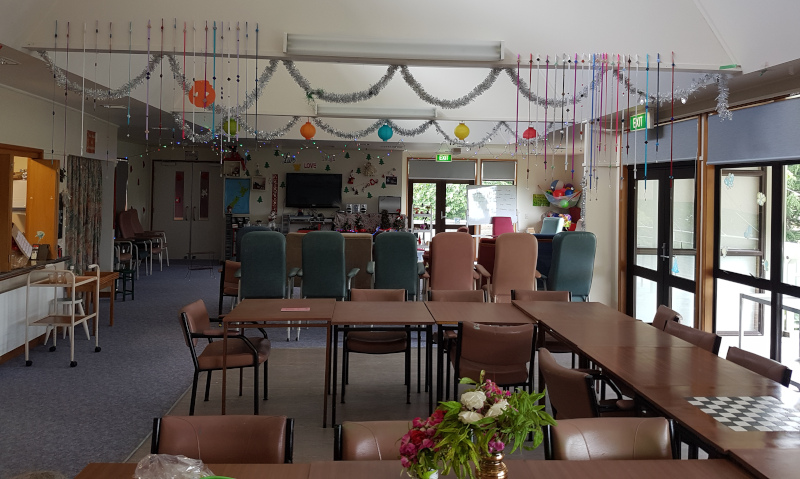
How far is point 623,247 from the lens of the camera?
9852 millimetres

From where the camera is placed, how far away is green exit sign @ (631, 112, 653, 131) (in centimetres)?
831

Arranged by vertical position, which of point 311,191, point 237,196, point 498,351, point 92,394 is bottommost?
point 92,394

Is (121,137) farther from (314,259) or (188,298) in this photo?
(314,259)

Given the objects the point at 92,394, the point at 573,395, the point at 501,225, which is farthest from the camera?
the point at 501,225

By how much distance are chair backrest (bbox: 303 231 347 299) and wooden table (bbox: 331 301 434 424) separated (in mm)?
2070

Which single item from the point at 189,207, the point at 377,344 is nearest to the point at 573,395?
the point at 377,344

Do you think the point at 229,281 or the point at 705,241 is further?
the point at 229,281

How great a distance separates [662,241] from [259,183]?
33.4 feet

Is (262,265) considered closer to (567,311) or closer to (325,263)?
(325,263)

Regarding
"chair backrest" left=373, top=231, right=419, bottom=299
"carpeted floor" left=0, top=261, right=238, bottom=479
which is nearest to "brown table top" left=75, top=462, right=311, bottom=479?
"carpeted floor" left=0, top=261, right=238, bottom=479

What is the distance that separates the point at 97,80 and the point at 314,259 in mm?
3124

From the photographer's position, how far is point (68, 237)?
33.6 feet

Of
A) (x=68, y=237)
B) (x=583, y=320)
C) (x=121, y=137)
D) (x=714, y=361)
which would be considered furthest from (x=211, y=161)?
(x=714, y=361)

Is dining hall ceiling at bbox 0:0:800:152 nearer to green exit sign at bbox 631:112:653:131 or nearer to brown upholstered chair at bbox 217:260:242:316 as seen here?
green exit sign at bbox 631:112:653:131
